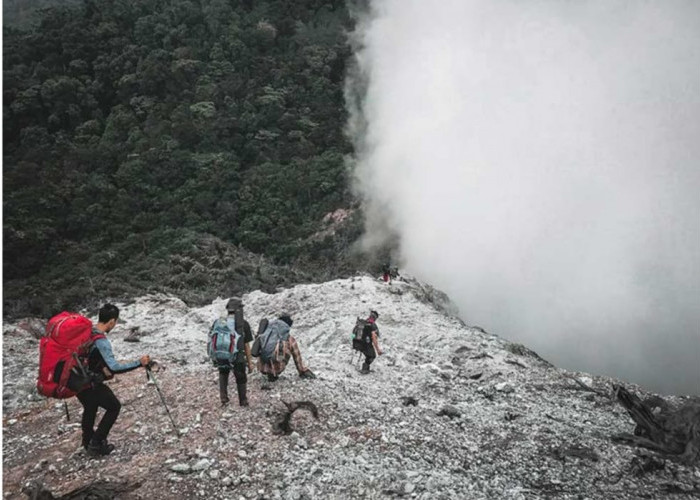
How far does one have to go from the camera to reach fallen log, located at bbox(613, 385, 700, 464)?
7.23m

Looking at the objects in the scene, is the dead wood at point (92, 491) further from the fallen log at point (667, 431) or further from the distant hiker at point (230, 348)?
the fallen log at point (667, 431)

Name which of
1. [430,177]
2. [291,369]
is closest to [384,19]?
[430,177]

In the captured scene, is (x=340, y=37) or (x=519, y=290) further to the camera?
(x=340, y=37)

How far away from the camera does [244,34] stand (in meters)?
51.4

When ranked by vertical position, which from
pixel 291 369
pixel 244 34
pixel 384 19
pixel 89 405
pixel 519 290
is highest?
pixel 384 19

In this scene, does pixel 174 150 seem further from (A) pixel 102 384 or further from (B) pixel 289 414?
(A) pixel 102 384

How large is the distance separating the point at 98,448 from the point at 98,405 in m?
0.81

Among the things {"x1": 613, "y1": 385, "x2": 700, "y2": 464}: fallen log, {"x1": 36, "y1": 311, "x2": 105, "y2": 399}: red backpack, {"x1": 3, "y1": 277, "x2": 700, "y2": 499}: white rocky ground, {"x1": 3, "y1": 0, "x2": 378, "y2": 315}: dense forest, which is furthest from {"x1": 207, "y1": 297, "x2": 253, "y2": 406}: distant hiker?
{"x1": 3, "y1": 0, "x2": 378, "y2": 315}: dense forest

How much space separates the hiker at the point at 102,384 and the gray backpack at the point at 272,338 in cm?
274

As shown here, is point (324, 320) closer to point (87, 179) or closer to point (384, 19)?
point (87, 179)

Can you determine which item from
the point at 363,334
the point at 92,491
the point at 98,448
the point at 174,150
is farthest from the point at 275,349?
the point at 174,150

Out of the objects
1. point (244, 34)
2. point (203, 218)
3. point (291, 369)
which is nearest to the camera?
point (291, 369)

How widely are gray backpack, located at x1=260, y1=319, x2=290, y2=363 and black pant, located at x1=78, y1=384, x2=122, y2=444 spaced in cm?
279

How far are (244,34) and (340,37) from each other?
10.5 metres
